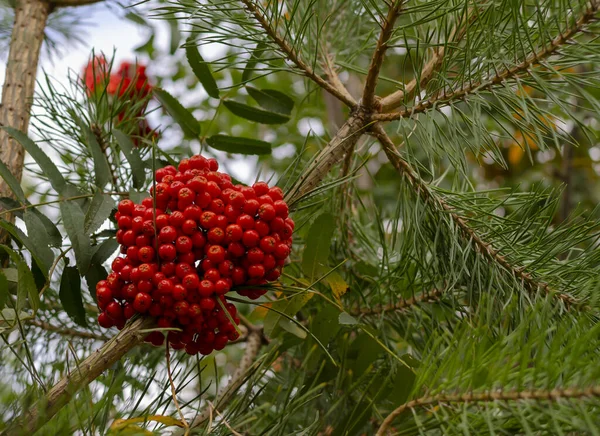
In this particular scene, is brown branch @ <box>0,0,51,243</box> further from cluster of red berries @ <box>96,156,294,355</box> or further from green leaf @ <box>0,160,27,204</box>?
cluster of red berries @ <box>96,156,294,355</box>

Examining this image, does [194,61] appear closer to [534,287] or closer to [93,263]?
[93,263]

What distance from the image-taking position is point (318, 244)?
2.24ft

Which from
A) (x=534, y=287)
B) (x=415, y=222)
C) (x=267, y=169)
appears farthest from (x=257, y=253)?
(x=267, y=169)

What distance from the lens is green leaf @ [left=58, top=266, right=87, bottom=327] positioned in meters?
0.66

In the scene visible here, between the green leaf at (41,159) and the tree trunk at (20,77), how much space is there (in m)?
0.07

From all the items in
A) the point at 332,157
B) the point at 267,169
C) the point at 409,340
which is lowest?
the point at 267,169

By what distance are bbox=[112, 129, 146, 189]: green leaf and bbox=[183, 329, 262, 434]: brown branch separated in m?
0.27

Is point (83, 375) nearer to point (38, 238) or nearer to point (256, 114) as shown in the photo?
point (38, 238)

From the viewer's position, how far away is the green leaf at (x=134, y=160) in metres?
0.75

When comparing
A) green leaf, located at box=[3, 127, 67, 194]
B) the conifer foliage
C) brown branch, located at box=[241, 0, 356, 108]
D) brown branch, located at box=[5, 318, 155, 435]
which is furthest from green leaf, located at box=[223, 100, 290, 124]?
brown branch, located at box=[5, 318, 155, 435]

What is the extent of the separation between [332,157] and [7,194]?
39cm

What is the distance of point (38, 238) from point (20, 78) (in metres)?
0.30

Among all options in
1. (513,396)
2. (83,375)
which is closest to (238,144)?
(83,375)

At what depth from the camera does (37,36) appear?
89 cm
